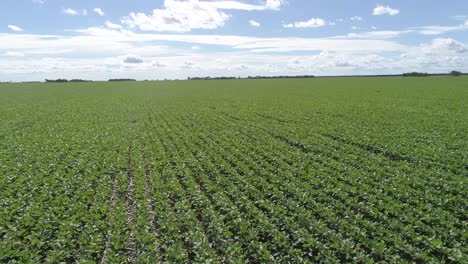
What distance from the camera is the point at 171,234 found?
870 cm

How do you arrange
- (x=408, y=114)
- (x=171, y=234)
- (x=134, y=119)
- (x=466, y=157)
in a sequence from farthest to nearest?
(x=134, y=119) → (x=408, y=114) → (x=466, y=157) → (x=171, y=234)

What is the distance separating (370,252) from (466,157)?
9.69 m

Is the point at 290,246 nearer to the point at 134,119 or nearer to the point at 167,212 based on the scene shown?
the point at 167,212

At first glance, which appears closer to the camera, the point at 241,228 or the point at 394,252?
the point at 394,252

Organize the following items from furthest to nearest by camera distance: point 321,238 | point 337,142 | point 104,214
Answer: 1. point 337,142
2. point 104,214
3. point 321,238

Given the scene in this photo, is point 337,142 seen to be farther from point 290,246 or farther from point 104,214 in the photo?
point 104,214

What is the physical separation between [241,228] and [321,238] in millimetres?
1981

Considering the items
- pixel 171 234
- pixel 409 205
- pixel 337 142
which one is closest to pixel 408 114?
pixel 337 142

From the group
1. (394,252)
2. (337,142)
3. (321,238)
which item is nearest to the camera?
(394,252)

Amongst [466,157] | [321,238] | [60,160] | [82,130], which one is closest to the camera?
[321,238]


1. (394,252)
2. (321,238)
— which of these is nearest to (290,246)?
(321,238)

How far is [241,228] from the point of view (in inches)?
339

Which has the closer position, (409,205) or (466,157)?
(409,205)

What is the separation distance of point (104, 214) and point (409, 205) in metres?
8.90
